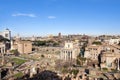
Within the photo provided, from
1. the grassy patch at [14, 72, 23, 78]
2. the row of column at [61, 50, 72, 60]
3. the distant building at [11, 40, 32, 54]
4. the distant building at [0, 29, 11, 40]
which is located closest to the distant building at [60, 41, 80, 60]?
the row of column at [61, 50, 72, 60]

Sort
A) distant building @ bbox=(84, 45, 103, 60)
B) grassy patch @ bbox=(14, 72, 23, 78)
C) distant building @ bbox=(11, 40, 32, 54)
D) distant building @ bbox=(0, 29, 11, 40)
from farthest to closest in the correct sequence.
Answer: distant building @ bbox=(0, 29, 11, 40), distant building @ bbox=(11, 40, 32, 54), distant building @ bbox=(84, 45, 103, 60), grassy patch @ bbox=(14, 72, 23, 78)

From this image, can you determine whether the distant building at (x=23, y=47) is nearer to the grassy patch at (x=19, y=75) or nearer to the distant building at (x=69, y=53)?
the distant building at (x=69, y=53)

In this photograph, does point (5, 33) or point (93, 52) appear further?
point (5, 33)

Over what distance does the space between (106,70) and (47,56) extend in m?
20.1

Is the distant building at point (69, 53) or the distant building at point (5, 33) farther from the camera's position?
the distant building at point (5, 33)

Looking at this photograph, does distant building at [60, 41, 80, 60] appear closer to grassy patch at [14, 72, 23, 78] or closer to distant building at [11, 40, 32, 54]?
grassy patch at [14, 72, 23, 78]

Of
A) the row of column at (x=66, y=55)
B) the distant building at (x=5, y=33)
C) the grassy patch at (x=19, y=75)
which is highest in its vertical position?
the distant building at (x=5, y=33)

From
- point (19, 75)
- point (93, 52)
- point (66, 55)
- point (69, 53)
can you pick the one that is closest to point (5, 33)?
point (66, 55)

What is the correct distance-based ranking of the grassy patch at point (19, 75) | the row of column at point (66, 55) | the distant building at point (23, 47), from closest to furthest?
the grassy patch at point (19, 75)
the row of column at point (66, 55)
the distant building at point (23, 47)

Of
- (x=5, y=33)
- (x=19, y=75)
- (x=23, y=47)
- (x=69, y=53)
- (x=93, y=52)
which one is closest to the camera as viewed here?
(x=19, y=75)

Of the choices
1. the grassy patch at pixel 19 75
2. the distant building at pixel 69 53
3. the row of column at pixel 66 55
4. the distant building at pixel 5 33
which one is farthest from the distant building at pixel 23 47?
the distant building at pixel 5 33

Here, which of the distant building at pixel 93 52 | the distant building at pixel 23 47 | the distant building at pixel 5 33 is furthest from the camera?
the distant building at pixel 5 33

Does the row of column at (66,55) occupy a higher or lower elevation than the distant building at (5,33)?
lower

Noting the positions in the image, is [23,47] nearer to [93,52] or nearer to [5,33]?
[93,52]
